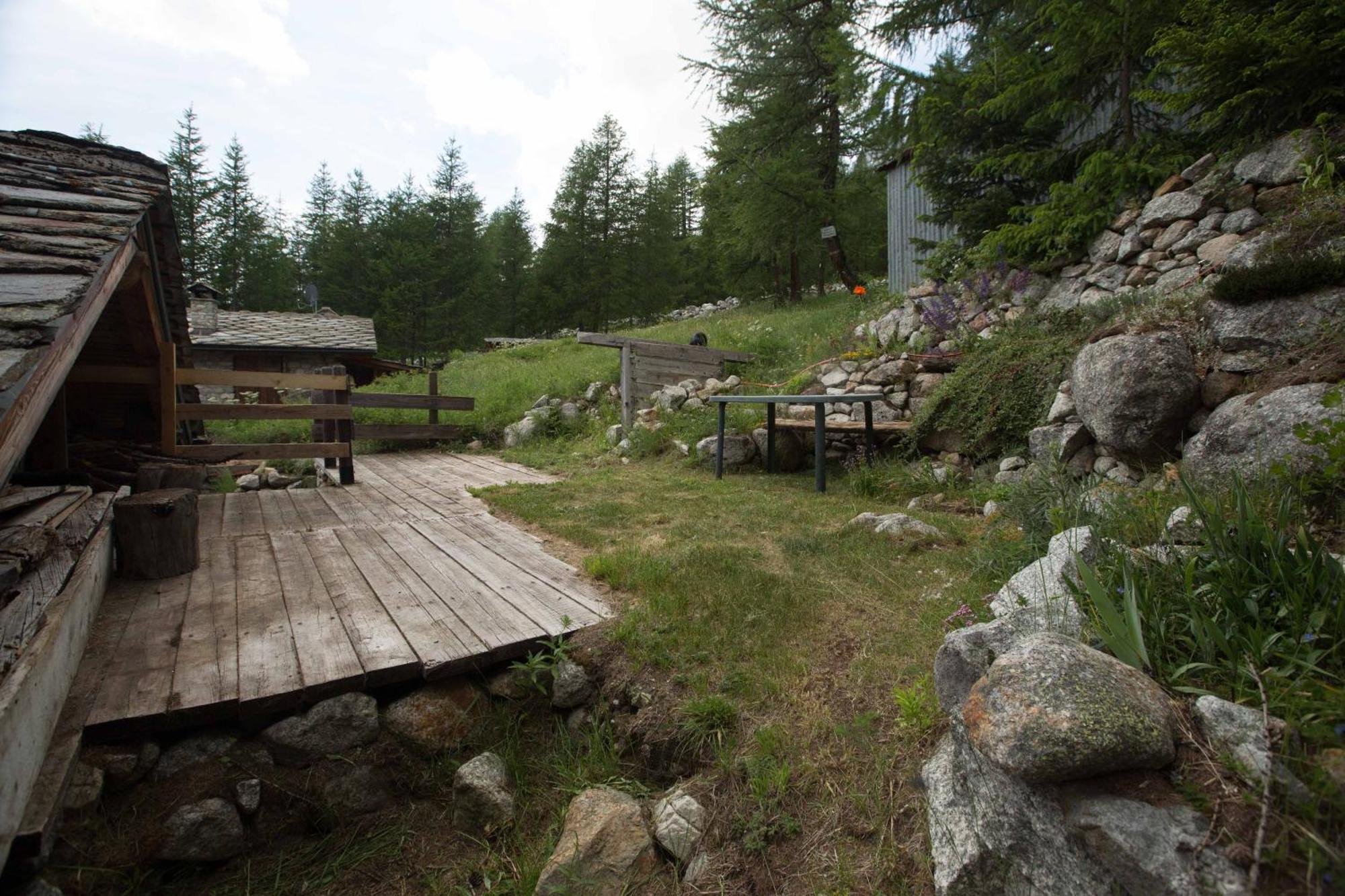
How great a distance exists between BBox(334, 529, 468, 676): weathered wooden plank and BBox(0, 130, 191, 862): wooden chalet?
1124mm

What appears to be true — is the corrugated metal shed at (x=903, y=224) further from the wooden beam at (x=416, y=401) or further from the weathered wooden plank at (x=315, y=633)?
the weathered wooden plank at (x=315, y=633)

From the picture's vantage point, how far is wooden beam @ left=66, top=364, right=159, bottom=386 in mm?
4962

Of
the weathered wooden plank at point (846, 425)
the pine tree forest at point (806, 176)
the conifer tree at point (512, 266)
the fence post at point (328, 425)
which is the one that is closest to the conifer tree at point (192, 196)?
the pine tree forest at point (806, 176)

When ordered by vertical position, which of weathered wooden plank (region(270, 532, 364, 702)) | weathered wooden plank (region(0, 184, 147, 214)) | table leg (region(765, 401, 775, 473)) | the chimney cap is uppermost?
the chimney cap

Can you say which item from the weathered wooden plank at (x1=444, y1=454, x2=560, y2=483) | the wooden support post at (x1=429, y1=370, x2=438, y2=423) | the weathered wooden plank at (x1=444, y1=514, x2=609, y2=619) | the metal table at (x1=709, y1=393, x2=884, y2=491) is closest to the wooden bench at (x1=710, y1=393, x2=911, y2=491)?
the metal table at (x1=709, y1=393, x2=884, y2=491)

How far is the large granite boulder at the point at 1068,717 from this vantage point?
4.27 ft

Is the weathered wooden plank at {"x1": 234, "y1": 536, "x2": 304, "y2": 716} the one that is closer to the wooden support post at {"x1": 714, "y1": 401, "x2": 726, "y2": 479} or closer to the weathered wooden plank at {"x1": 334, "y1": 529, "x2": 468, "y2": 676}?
the weathered wooden plank at {"x1": 334, "y1": 529, "x2": 468, "y2": 676}

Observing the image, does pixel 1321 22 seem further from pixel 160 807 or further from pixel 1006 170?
pixel 160 807

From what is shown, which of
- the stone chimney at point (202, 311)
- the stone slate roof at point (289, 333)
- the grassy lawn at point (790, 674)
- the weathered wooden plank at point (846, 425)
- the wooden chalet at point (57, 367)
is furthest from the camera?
the stone chimney at point (202, 311)

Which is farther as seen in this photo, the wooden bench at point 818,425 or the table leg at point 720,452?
the table leg at point 720,452

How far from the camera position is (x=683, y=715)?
235 cm

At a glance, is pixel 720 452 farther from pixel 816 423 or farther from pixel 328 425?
pixel 328 425

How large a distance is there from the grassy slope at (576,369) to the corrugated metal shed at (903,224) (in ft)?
2.70

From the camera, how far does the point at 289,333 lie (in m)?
18.0
